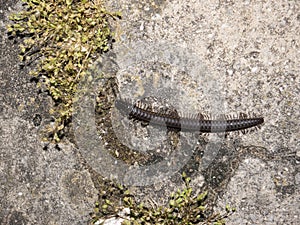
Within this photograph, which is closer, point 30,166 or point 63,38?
point 63,38

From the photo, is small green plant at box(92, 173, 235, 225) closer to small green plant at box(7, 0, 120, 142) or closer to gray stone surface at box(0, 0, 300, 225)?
gray stone surface at box(0, 0, 300, 225)

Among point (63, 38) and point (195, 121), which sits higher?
point (63, 38)

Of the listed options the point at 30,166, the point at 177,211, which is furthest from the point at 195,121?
the point at 30,166

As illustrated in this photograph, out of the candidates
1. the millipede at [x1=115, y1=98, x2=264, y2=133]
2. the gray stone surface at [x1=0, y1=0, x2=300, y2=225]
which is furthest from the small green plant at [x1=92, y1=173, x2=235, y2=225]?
the millipede at [x1=115, y1=98, x2=264, y2=133]

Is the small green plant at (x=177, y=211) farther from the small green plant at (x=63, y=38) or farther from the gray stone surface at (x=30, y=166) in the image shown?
the small green plant at (x=63, y=38)

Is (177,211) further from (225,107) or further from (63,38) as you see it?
(63,38)

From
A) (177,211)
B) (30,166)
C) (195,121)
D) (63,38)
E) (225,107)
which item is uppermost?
(63,38)

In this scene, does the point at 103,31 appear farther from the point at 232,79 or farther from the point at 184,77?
the point at 232,79
